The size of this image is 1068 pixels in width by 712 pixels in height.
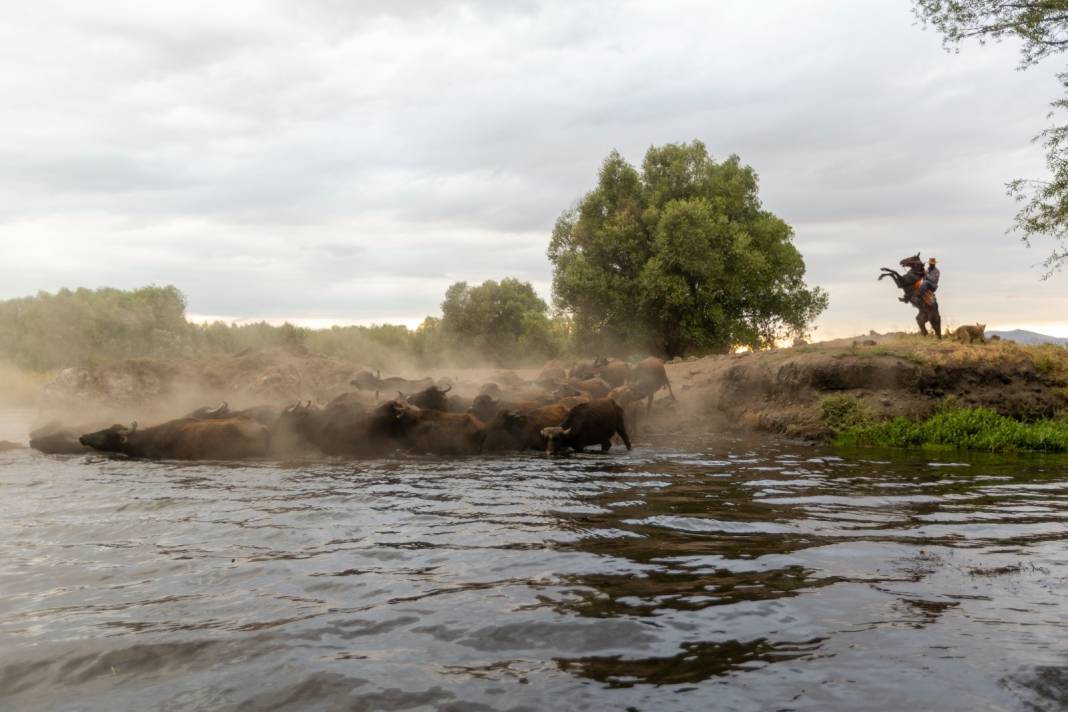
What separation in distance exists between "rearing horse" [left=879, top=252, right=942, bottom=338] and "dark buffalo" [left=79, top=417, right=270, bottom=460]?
20.7m

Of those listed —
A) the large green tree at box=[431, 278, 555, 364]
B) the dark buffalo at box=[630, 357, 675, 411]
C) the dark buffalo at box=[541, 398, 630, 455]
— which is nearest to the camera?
the dark buffalo at box=[541, 398, 630, 455]

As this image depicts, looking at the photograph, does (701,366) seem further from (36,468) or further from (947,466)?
(36,468)

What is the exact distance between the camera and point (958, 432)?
1939cm

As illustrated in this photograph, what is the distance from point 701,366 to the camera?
1144 inches

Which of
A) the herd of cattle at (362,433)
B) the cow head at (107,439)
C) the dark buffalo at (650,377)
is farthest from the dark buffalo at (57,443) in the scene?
the dark buffalo at (650,377)

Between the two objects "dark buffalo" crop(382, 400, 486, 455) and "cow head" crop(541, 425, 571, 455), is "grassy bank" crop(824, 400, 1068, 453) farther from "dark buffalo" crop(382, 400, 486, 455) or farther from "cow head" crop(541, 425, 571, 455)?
"dark buffalo" crop(382, 400, 486, 455)

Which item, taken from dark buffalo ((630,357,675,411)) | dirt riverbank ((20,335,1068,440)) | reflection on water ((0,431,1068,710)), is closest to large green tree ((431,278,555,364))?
dirt riverbank ((20,335,1068,440))

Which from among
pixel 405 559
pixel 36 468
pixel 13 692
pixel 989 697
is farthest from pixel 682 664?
pixel 36 468

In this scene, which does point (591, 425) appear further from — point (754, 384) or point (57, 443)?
point (57, 443)

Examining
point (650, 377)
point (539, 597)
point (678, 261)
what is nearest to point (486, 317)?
point (678, 261)

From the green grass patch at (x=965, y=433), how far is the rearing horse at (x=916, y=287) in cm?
694

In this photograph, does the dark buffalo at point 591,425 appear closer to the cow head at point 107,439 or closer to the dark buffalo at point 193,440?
the dark buffalo at point 193,440

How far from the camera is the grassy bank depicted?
18.5 meters

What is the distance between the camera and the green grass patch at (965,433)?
18.5 meters
